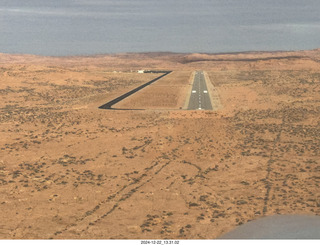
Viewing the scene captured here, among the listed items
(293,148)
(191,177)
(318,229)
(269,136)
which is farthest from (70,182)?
(269,136)

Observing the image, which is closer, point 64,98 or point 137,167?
point 137,167

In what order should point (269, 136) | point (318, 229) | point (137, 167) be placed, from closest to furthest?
point (318, 229), point (137, 167), point (269, 136)

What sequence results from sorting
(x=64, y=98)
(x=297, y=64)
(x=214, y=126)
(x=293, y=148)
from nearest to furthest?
(x=293, y=148) → (x=214, y=126) → (x=64, y=98) → (x=297, y=64)

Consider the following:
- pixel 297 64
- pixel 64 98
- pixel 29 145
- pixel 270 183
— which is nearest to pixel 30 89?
pixel 64 98

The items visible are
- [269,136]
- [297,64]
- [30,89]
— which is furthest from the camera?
[297,64]

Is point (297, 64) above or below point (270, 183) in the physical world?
above

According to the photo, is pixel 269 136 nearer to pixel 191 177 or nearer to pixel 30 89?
pixel 191 177

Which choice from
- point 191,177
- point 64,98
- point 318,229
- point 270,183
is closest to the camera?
point 318,229

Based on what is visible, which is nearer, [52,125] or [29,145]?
[29,145]

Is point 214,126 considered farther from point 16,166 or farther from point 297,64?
point 297,64
